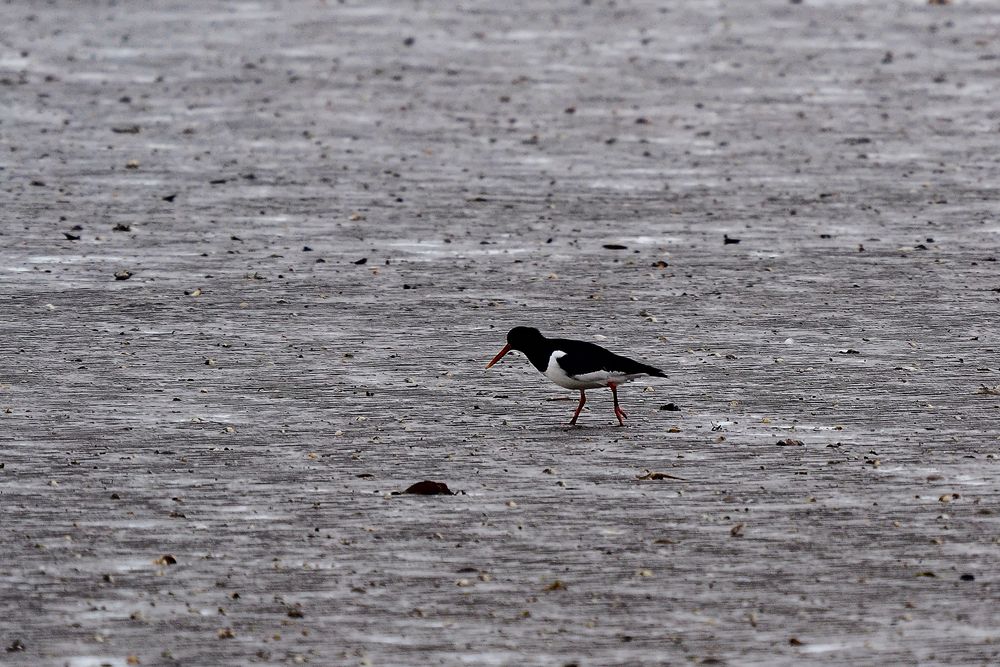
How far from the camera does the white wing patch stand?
10094 millimetres

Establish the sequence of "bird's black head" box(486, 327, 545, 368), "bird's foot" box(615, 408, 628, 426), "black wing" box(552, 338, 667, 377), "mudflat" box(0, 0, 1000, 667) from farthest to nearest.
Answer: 1. "bird's black head" box(486, 327, 545, 368)
2. "bird's foot" box(615, 408, 628, 426)
3. "black wing" box(552, 338, 667, 377)
4. "mudflat" box(0, 0, 1000, 667)

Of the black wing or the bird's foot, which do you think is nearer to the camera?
the black wing

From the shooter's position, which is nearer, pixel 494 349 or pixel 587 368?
pixel 587 368

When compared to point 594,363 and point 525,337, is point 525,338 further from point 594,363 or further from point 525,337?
point 594,363

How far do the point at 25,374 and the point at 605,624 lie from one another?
225 inches

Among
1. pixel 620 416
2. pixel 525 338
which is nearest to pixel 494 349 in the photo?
pixel 525 338

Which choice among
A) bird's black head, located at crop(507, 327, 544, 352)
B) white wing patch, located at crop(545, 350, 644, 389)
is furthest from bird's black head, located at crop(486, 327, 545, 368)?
white wing patch, located at crop(545, 350, 644, 389)

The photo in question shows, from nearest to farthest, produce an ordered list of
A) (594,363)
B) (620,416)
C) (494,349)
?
1. (594,363)
2. (620,416)
3. (494,349)

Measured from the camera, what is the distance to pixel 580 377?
399 inches

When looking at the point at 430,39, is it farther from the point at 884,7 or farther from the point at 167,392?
the point at 167,392

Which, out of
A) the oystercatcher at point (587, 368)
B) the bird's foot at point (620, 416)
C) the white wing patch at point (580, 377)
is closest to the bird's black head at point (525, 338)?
the oystercatcher at point (587, 368)

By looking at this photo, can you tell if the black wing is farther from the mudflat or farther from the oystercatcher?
the mudflat

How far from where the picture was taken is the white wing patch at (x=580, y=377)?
397 inches

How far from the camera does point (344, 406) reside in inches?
419
